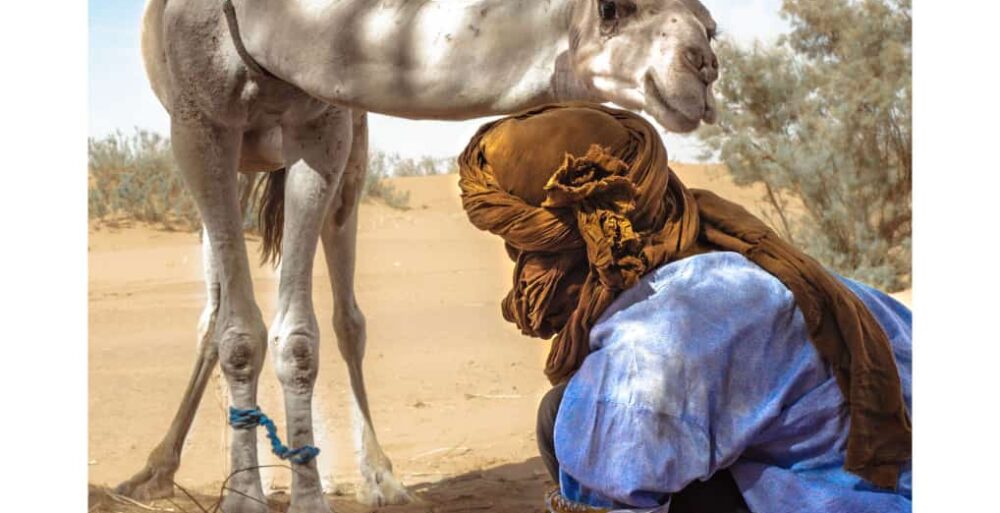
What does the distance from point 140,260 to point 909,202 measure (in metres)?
5.61

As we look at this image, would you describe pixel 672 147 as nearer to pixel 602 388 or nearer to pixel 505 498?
pixel 505 498

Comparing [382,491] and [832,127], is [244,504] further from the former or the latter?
[832,127]

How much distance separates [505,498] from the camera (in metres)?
4.78

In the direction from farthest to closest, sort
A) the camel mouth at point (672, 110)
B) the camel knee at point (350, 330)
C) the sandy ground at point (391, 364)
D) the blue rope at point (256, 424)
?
1. the sandy ground at point (391, 364)
2. the camel knee at point (350, 330)
3. the blue rope at point (256, 424)
4. the camel mouth at point (672, 110)

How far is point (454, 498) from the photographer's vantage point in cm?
480

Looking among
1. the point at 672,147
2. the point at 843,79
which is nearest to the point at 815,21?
the point at 843,79

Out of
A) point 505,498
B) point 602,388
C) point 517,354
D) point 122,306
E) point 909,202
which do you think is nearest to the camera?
point 602,388

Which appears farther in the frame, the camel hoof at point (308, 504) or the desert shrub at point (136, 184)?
the desert shrub at point (136, 184)

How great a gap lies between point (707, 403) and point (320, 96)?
3.98 feet

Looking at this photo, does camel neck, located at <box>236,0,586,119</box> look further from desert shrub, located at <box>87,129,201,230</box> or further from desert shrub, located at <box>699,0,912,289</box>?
desert shrub, located at <box>87,129,201,230</box>

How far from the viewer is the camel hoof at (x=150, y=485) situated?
4641mm

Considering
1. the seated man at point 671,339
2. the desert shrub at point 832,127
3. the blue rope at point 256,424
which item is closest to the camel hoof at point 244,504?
the blue rope at point 256,424

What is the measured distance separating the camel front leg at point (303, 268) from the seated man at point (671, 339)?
3.73ft

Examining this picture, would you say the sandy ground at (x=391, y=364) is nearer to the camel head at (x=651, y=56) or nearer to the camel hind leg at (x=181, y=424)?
the camel hind leg at (x=181, y=424)
